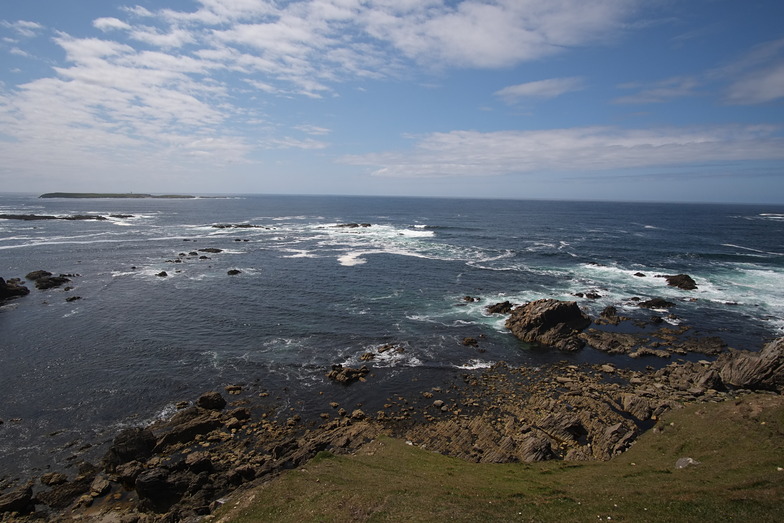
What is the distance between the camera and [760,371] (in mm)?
36656

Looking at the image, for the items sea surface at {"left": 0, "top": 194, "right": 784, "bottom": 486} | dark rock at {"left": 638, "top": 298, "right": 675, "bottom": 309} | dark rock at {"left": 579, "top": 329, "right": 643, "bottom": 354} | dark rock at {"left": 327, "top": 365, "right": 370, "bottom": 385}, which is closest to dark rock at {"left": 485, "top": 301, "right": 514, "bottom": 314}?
sea surface at {"left": 0, "top": 194, "right": 784, "bottom": 486}

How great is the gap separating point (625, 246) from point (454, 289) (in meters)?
70.9

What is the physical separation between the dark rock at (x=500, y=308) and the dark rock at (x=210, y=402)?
3852 centimetres

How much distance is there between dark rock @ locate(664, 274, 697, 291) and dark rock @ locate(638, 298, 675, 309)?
1160cm

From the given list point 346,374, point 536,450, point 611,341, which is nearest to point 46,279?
point 346,374

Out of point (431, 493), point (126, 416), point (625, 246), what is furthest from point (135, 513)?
point (625, 246)

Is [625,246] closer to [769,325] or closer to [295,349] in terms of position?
[769,325]

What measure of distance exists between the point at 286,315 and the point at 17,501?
116 feet

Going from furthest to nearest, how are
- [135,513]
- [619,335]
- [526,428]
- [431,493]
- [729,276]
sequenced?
1. [729,276]
2. [619,335]
3. [526,428]
4. [135,513]
5. [431,493]

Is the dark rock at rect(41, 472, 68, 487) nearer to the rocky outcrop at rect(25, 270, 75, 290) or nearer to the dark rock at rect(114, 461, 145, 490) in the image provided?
the dark rock at rect(114, 461, 145, 490)

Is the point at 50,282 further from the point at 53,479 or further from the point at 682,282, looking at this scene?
the point at 682,282

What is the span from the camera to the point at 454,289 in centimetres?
7138

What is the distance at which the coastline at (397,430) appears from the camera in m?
25.7

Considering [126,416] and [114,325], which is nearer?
[126,416]
